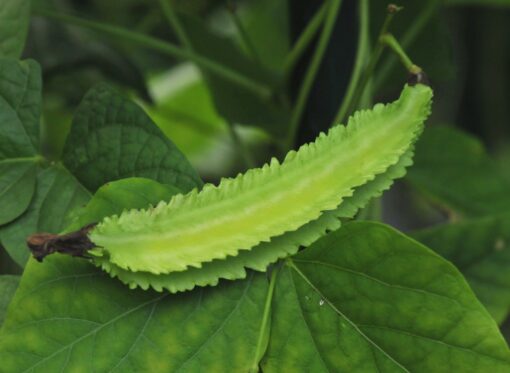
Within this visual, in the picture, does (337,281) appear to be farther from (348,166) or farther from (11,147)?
(11,147)

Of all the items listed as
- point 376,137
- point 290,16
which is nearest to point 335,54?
point 290,16

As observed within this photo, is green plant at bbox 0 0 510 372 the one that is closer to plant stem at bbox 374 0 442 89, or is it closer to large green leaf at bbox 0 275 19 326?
large green leaf at bbox 0 275 19 326

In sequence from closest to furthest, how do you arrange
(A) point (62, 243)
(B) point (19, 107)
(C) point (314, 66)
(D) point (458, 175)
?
(A) point (62, 243), (B) point (19, 107), (C) point (314, 66), (D) point (458, 175)

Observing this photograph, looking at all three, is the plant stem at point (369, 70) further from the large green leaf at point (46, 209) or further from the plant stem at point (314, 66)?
the large green leaf at point (46, 209)

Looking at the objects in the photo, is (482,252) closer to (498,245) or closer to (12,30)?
(498,245)

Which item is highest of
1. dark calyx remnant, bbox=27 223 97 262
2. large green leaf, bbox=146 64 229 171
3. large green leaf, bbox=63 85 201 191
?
large green leaf, bbox=63 85 201 191

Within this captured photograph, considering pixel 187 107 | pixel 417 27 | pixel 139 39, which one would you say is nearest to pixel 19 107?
pixel 139 39

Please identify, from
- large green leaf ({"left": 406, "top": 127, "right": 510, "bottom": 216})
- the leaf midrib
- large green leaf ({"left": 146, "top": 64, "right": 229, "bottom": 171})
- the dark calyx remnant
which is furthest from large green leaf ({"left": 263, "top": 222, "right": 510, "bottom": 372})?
large green leaf ({"left": 146, "top": 64, "right": 229, "bottom": 171})
